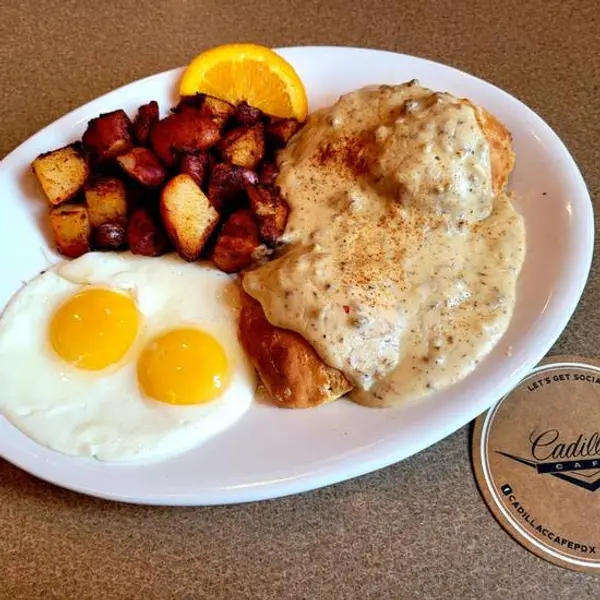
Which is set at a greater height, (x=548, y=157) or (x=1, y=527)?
(x=548, y=157)

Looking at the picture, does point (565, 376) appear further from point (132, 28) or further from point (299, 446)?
point (132, 28)

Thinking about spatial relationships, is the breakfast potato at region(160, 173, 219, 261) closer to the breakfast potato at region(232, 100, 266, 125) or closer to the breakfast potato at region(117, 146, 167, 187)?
the breakfast potato at region(117, 146, 167, 187)

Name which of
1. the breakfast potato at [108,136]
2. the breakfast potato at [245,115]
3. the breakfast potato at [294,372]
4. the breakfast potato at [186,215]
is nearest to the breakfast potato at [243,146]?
the breakfast potato at [245,115]

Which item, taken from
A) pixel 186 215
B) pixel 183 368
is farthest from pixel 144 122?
pixel 183 368

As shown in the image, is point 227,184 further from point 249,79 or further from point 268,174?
point 249,79

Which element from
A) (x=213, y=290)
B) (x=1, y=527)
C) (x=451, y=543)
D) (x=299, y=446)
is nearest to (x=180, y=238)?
(x=213, y=290)

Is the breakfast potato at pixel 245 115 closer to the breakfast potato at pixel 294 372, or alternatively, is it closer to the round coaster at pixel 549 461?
the breakfast potato at pixel 294 372
